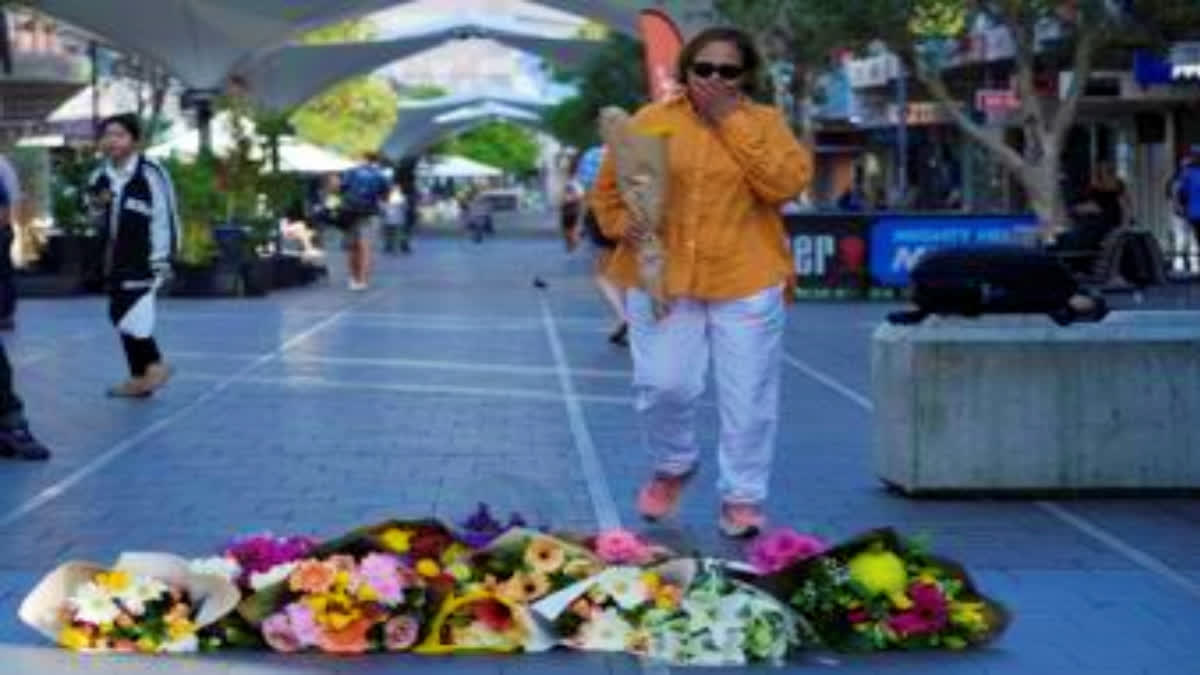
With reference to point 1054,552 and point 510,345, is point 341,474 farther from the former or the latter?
point 510,345

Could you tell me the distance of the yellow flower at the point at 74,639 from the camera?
7273mm

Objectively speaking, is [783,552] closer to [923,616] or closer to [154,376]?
[923,616]

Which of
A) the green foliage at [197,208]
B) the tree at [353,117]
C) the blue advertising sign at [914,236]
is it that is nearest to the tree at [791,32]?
the blue advertising sign at [914,236]

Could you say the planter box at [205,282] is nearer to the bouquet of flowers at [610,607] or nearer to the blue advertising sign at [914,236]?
the blue advertising sign at [914,236]

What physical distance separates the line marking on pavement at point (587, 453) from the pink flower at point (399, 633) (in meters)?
2.31

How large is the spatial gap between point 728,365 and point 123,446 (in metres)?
4.61

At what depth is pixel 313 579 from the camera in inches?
288

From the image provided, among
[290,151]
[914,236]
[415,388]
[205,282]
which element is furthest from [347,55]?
[415,388]

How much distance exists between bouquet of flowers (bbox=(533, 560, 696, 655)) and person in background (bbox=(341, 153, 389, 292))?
22.8 meters

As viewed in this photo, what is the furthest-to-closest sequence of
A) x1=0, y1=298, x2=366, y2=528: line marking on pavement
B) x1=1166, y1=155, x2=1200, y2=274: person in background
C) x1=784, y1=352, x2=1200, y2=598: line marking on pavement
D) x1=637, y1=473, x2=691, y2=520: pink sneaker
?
x1=1166, y1=155, x2=1200, y2=274: person in background, x1=0, y1=298, x2=366, y2=528: line marking on pavement, x1=637, y1=473, x2=691, y2=520: pink sneaker, x1=784, y1=352, x2=1200, y2=598: line marking on pavement

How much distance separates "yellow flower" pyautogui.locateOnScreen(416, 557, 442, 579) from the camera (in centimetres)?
743

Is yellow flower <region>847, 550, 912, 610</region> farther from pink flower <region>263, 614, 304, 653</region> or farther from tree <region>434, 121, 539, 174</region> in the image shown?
tree <region>434, 121, 539, 174</region>

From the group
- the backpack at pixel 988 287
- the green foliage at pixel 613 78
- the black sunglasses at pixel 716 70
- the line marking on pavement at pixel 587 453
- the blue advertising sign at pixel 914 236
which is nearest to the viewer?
the black sunglasses at pixel 716 70

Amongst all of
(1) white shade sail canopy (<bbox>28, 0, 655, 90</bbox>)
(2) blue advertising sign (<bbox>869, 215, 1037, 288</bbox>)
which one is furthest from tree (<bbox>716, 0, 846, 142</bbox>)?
(1) white shade sail canopy (<bbox>28, 0, 655, 90</bbox>)
